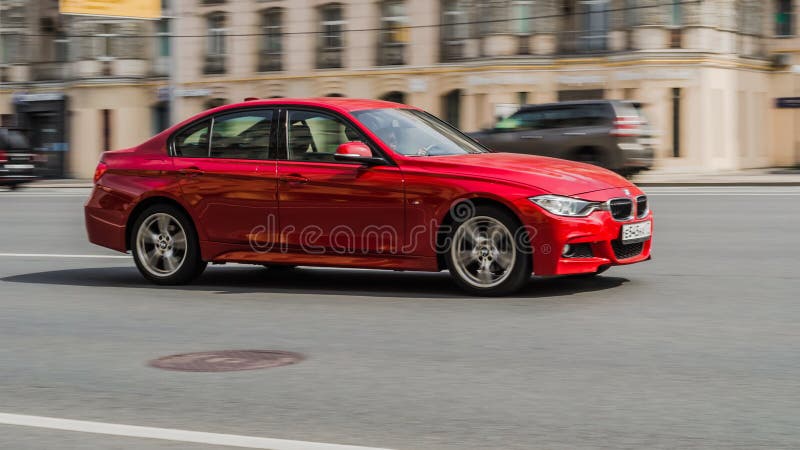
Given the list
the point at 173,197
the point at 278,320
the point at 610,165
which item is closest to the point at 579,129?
the point at 610,165

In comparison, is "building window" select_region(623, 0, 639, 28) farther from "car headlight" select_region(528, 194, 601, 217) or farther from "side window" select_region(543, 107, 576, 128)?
"car headlight" select_region(528, 194, 601, 217)

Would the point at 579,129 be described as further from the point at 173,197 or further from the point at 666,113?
the point at 173,197

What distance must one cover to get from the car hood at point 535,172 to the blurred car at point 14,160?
25339 millimetres

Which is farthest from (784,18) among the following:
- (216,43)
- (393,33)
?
(216,43)

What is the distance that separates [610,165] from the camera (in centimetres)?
2897

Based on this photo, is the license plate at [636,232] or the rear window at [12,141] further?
the rear window at [12,141]

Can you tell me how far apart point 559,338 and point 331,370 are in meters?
1.56

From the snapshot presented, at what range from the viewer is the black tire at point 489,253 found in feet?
31.3

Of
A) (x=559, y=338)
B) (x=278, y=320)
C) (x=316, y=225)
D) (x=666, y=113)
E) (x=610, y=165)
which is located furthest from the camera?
(x=666, y=113)

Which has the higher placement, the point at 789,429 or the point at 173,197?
the point at 173,197

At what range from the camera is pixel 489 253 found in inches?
381

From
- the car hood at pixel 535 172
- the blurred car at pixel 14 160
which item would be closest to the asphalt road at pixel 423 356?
the car hood at pixel 535 172

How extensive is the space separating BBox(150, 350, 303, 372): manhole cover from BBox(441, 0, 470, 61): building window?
38.1 metres

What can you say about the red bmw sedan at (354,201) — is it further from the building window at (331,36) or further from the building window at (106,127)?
the building window at (106,127)
